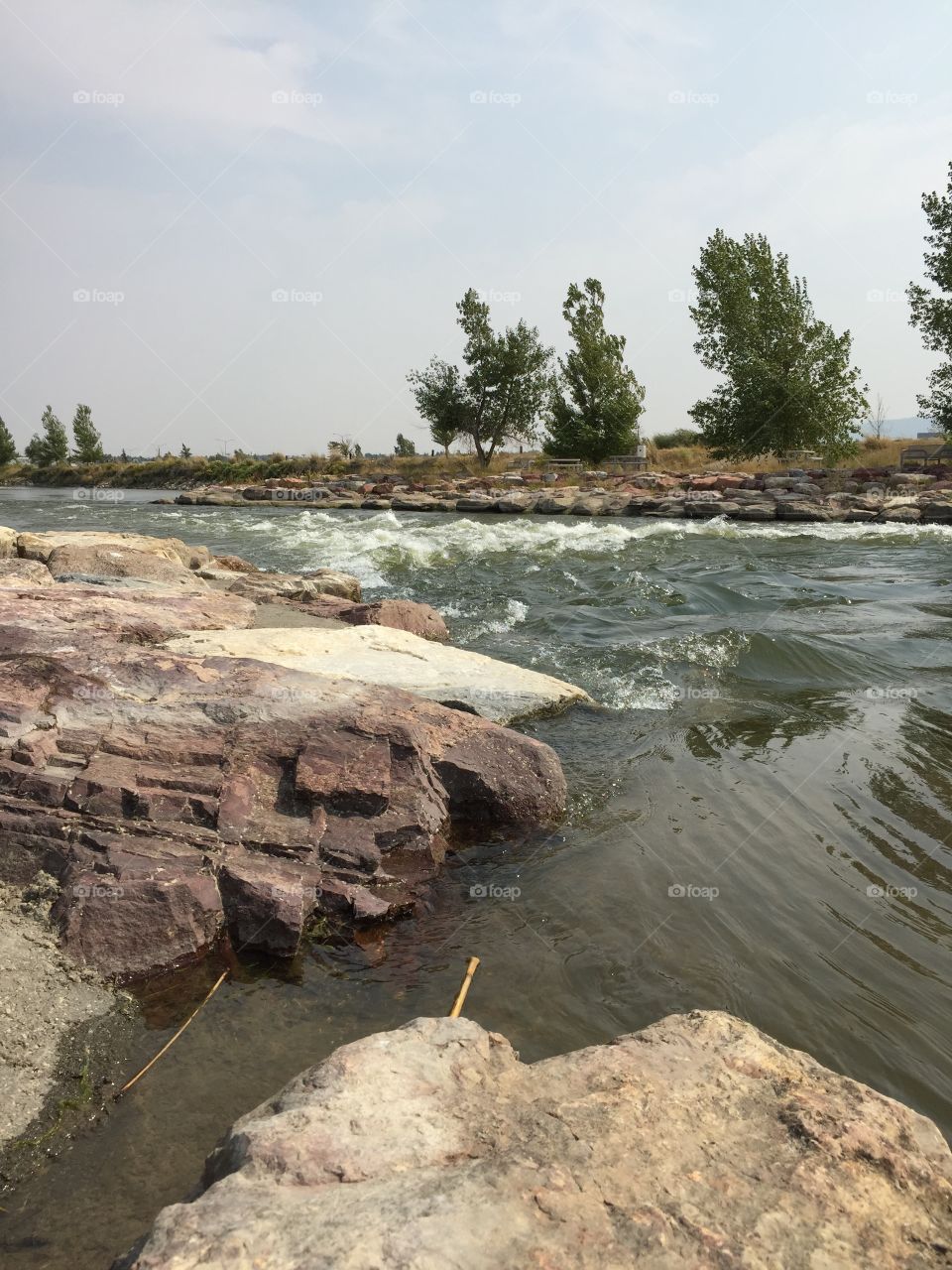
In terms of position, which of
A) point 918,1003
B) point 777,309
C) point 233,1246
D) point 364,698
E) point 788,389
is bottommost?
point 918,1003

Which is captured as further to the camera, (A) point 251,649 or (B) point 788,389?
(B) point 788,389

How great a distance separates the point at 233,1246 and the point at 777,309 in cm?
4758

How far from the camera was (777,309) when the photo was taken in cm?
4297

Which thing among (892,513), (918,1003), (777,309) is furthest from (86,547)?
(777,309)

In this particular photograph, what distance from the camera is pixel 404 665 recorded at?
5836 millimetres

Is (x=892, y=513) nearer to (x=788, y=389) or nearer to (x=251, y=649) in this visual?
(x=788, y=389)

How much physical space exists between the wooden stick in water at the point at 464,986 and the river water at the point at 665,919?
0.11 ft

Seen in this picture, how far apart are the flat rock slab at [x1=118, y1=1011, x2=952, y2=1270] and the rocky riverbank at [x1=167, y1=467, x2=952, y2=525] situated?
26.1 metres

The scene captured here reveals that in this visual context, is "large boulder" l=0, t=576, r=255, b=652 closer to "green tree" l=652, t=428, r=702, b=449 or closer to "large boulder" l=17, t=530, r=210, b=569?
"large boulder" l=17, t=530, r=210, b=569

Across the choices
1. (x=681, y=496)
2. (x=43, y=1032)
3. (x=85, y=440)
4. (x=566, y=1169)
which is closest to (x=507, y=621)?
(x=43, y=1032)

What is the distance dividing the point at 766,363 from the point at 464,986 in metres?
44.0

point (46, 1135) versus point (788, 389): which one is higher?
point (788, 389)

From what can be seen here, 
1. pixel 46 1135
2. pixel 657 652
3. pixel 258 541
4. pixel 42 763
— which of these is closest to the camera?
pixel 46 1135

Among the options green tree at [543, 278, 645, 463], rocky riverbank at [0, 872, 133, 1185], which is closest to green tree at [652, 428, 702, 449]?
green tree at [543, 278, 645, 463]
